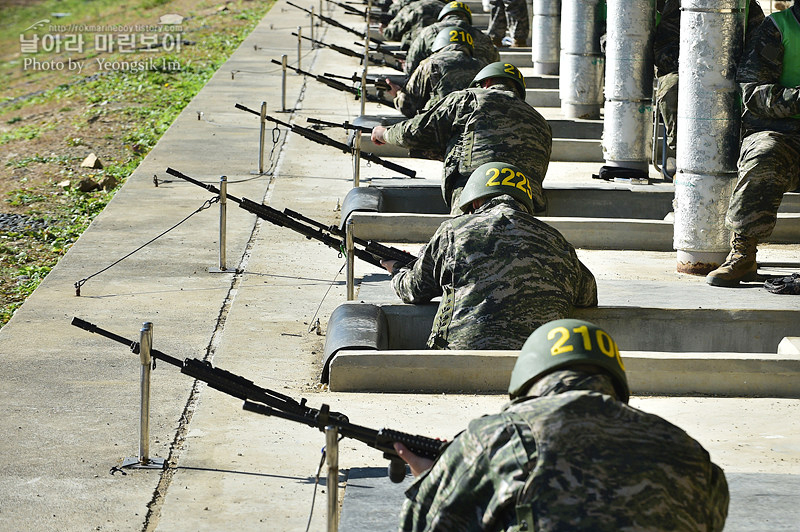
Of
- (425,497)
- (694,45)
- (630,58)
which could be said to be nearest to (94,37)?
(630,58)

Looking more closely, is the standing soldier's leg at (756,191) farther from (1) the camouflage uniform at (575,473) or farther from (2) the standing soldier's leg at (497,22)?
(2) the standing soldier's leg at (497,22)

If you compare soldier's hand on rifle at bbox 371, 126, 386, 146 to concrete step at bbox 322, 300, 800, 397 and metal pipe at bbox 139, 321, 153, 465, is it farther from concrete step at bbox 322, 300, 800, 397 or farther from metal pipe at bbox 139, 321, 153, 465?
metal pipe at bbox 139, 321, 153, 465

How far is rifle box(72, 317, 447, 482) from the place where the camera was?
4461mm

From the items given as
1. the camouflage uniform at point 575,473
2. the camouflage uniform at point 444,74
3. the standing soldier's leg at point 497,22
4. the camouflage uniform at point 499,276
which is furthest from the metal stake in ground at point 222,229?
the standing soldier's leg at point 497,22

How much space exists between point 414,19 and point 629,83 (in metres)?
8.17

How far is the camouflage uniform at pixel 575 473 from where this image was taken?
358 cm

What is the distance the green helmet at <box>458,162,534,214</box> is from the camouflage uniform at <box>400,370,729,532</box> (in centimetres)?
331

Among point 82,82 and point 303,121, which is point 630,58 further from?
point 82,82

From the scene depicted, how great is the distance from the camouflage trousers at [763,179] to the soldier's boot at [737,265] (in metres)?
0.10

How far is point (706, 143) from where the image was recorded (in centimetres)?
926

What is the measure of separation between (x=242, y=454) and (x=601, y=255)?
532 cm

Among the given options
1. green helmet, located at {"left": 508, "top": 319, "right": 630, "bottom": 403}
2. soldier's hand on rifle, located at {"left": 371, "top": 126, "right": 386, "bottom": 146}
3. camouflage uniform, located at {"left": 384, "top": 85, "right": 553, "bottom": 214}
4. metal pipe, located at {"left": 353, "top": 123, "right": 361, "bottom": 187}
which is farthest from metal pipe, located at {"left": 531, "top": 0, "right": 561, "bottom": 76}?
green helmet, located at {"left": 508, "top": 319, "right": 630, "bottom": 403}

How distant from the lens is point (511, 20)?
24.2 meters

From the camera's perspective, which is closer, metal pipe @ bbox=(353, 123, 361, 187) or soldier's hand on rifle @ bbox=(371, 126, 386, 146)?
soldier's hand on rifle @ bbox=(371, 126, 386, 146)
